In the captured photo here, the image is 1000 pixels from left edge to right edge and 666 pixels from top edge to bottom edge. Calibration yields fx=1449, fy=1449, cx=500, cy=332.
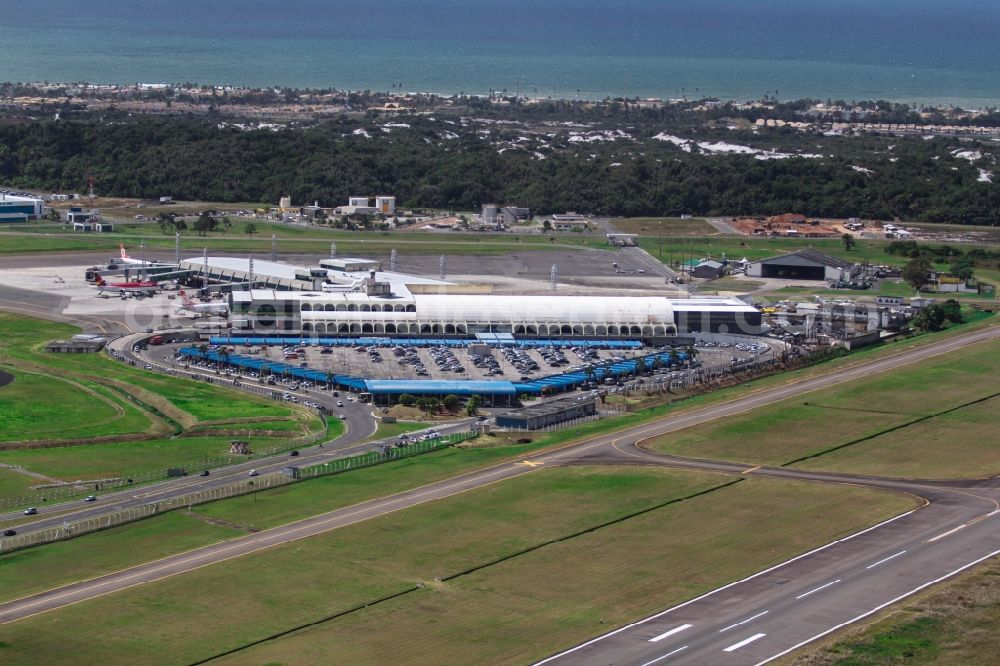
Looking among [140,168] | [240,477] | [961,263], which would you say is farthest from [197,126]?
[240,477]

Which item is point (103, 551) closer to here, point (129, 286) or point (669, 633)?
point (669, 633)

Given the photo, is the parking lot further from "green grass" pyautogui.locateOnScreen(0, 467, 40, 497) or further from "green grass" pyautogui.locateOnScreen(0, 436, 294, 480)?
"green grass" pyautogui.locateOnScreen(0, 467, 40, 497)

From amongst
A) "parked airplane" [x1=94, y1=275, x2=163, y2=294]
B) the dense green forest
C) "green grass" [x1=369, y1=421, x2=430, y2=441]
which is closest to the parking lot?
"green grass" [x1=369, y1=421, x2=430, y2=441]

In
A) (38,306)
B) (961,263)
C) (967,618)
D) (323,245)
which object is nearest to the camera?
(967,618)

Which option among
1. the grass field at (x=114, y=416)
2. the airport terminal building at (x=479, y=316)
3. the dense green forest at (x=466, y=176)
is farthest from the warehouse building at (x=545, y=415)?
the dense green forest at (x=466, y=176)

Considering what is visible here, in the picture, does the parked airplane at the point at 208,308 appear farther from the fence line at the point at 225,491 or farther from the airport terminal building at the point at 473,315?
the fence line at the point at 225,491

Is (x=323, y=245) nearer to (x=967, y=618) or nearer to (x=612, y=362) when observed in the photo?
(x=612, y=362)

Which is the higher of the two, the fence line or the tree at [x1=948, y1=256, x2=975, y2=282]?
the tree at [x1=948, y1=256, x2=975, y2=282]
